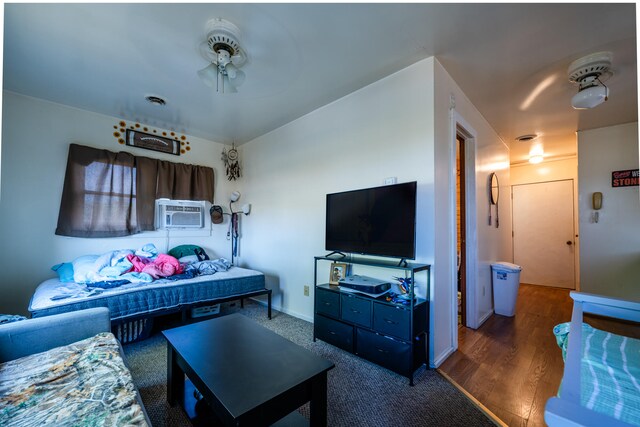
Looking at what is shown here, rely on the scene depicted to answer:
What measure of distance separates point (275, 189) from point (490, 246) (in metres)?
3.05

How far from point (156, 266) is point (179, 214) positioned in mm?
1163

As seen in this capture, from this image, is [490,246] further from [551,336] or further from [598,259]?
[598,259]

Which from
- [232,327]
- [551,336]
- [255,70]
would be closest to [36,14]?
[255,70]

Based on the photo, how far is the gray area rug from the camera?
152cm

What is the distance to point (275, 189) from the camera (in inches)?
144

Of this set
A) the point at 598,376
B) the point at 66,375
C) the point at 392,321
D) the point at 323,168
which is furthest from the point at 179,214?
the point at 598,376

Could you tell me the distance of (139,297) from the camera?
2348mm

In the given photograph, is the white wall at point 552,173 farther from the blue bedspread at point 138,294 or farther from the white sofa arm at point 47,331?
the white sofa arm at point 47,331

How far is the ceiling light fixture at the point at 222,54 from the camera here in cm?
176

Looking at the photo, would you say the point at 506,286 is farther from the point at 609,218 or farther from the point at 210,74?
the point at 210,74

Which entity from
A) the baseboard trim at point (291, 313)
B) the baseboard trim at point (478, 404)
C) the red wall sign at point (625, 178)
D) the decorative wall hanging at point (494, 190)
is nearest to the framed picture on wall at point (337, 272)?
the baseboard trim at point (291, 313)

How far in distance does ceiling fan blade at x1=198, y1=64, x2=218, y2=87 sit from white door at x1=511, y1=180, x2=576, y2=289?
6164mm

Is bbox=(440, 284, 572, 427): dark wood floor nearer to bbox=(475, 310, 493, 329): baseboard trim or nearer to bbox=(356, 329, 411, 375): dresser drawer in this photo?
bbox=(475, 310, 493, 329): baseboard trim

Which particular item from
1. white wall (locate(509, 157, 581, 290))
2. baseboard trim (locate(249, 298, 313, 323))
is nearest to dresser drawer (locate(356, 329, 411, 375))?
baseboard trim (locate(249, 298, 313, 323))
